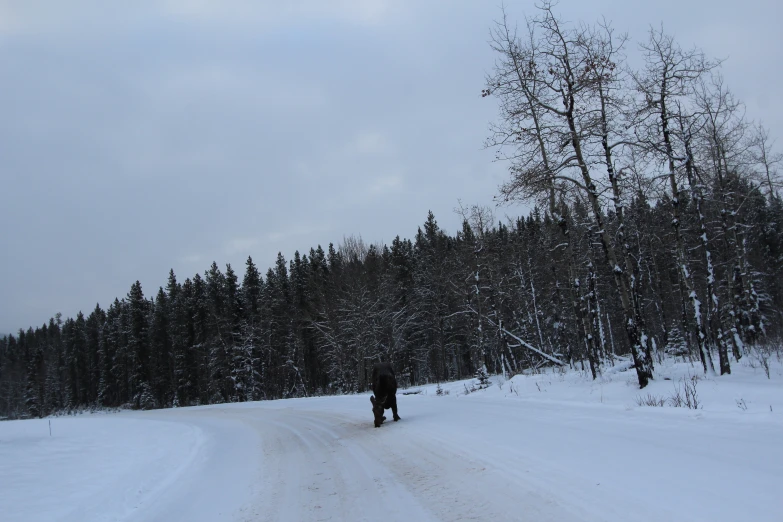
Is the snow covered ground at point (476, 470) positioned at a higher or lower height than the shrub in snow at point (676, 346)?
higher

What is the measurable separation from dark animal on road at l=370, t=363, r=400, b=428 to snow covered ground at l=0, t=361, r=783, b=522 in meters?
0.40

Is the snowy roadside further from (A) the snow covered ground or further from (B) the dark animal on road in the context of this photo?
(B) the dark animal on road

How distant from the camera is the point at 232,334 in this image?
55875mm

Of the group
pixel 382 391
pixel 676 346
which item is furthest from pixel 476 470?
pixel 676 346

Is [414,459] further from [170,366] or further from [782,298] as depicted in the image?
[170,366]

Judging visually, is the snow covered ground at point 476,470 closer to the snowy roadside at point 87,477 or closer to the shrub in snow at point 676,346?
the snowy roadside at point 87,477

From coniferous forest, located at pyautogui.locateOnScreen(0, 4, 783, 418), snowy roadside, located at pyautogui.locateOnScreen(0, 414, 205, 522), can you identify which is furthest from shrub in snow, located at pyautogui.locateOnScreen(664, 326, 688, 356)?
snowy roadside, located at pyautogui.locateOnScreen(0, 414, 205, 522)

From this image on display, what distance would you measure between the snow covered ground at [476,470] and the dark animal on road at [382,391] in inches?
15.6

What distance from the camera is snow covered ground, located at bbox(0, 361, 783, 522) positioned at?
4488mm

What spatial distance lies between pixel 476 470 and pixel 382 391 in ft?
19.8

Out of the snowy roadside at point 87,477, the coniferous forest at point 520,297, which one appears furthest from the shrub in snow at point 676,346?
the snowy roadside at point 87,477

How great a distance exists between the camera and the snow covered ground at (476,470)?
4488mm

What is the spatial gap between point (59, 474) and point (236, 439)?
4648 mm

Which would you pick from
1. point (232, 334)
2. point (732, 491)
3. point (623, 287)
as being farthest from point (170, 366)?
point (732, 491)
